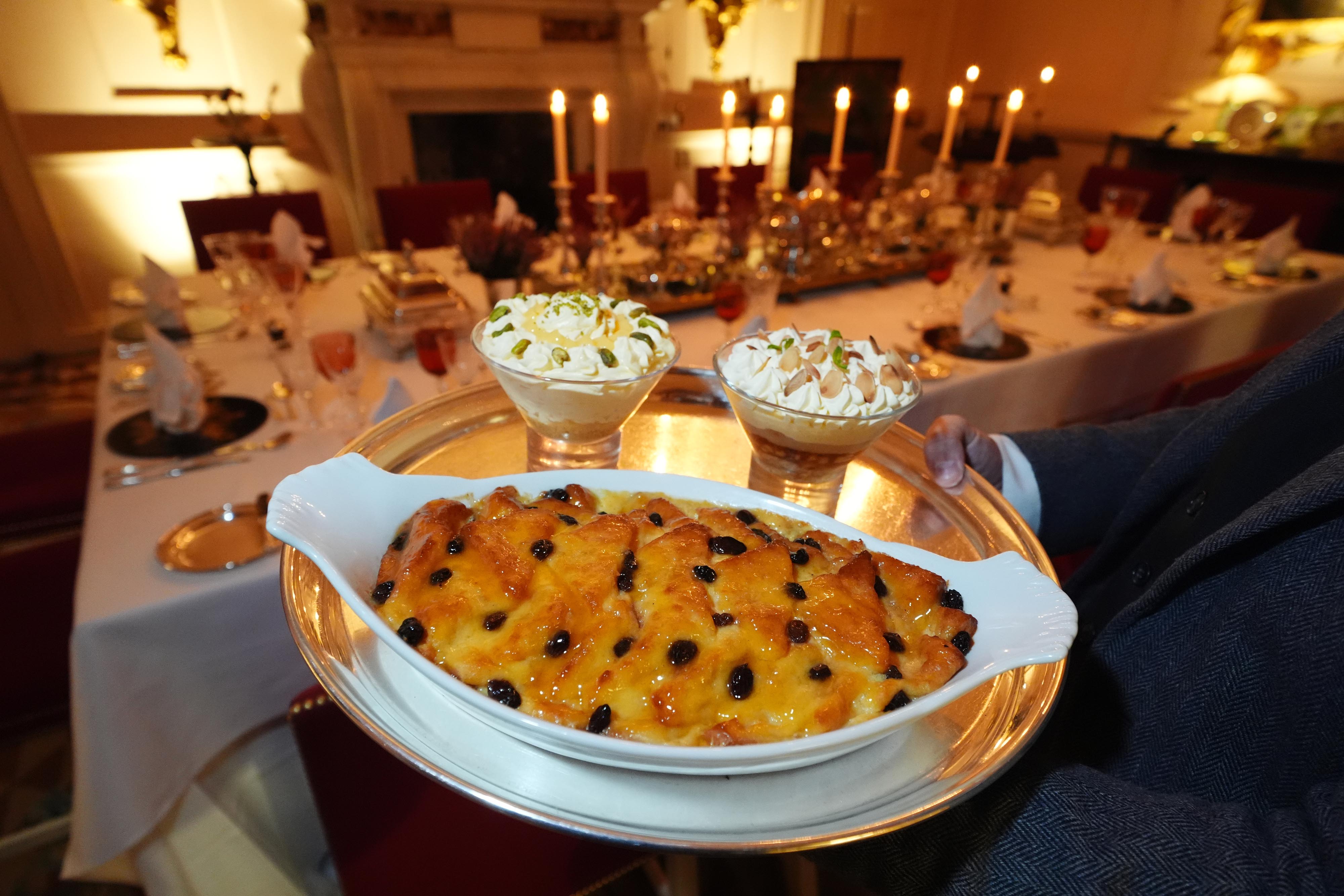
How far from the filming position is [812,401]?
1.04 m

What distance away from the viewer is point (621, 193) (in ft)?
14.0

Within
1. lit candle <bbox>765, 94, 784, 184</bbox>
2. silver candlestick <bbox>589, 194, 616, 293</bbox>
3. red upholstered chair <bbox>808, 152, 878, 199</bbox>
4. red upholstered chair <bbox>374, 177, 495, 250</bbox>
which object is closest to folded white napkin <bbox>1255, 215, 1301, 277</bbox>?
red upholstered chair <bbox>808, 152, 878, 199</bbox>

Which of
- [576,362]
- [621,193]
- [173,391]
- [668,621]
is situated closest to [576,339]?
[576,362]

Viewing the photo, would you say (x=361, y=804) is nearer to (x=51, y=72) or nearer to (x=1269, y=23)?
(x=51, y=72)

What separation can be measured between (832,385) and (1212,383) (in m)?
1.52

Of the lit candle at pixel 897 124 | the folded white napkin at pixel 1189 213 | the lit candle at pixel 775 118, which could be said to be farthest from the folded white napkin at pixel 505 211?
the folded white napkin at pixel 1189 213

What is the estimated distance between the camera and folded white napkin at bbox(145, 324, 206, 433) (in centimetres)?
162

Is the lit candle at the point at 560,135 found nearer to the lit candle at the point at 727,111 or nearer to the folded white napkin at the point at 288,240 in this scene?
the lit candle at the point at 727,111

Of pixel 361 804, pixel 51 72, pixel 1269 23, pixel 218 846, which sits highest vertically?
pixel 1269 23

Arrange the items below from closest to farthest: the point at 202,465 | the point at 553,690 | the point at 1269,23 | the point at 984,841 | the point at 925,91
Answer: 1. the point at 553,690
2. the point at 984,841
3. the point at 202,465
4. the point at 1269,23
5. the point at 925,91

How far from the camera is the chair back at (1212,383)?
1.87 m

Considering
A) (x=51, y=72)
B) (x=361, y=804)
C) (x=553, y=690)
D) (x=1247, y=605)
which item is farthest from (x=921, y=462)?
(x=51, y=72)

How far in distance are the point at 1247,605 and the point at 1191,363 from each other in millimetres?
2538

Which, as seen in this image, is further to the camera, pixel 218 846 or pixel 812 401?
pixel 218 846
